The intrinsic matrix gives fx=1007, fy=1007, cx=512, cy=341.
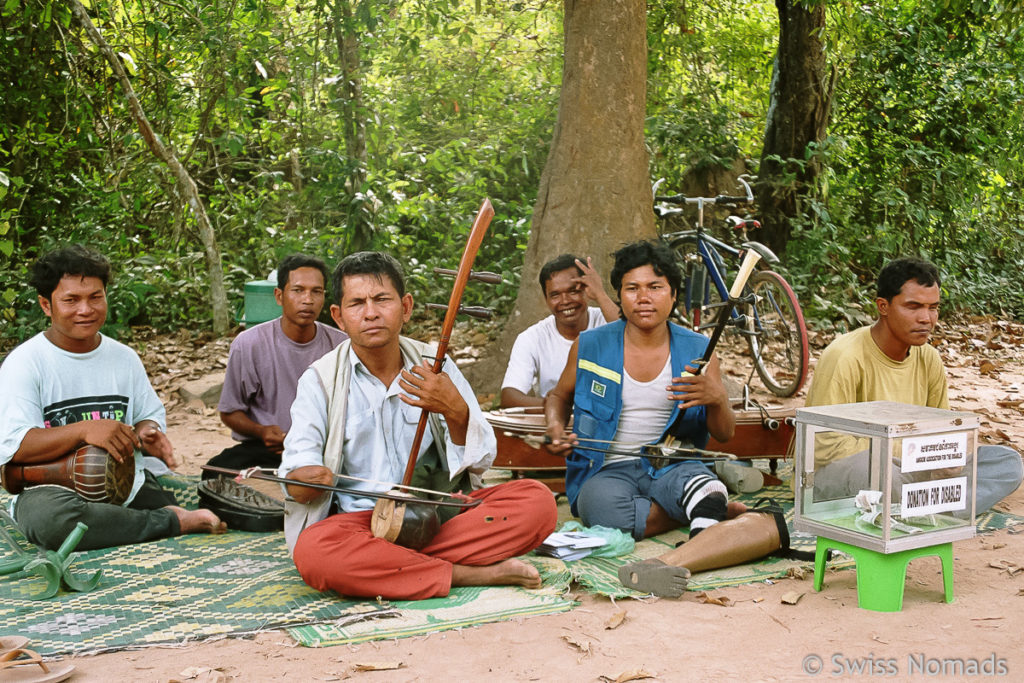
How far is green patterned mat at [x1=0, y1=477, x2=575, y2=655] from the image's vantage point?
3.06 meters

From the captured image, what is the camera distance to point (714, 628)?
3057 mm

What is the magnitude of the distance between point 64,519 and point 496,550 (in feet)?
5.53

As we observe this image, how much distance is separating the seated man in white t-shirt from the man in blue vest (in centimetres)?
58

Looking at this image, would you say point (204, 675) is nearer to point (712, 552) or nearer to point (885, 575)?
point (712, 552)

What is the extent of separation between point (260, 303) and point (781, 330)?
386cm

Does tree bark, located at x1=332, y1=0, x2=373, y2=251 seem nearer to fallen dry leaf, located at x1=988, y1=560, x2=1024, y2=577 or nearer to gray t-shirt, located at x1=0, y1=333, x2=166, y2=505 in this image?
gray t-shirt, located at x1=0, y1=333, x2=166, y2=505

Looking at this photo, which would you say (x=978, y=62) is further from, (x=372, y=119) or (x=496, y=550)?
(x=496, y=550)

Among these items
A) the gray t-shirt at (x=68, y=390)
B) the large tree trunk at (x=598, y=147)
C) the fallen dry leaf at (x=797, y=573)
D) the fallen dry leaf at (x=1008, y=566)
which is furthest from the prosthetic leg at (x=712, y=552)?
the large tree trunk at (x=598, y=147)

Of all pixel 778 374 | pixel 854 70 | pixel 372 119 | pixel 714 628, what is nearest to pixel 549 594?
pixel 714 628

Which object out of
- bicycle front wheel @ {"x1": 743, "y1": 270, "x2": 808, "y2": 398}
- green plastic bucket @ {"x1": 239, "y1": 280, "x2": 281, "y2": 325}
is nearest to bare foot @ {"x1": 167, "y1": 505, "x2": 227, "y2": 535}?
green plastic bucket @ {"x1": 239, "y1": 280, "x2": 281, "y2": 325}

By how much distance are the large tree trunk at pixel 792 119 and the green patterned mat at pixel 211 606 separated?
6.79 metres

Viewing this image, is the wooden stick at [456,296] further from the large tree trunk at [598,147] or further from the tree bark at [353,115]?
the tree bark at [353,115]

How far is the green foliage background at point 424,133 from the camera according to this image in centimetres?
837

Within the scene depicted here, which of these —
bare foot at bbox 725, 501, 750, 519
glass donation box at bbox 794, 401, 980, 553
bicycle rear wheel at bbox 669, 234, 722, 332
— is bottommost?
bare foot at bbox 725, 501, 750, 519
